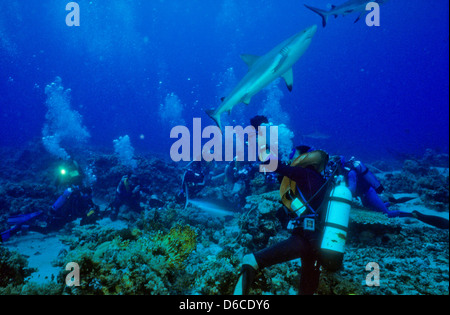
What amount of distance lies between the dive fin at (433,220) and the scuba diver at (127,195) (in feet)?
31.4

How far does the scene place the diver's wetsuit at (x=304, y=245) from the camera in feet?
9.91

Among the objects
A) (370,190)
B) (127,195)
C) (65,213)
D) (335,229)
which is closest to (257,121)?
(335,229)

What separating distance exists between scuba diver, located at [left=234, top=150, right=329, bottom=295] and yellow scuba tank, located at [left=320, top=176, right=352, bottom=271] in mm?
146

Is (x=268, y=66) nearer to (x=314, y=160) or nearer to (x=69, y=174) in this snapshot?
(x=314, y=160)

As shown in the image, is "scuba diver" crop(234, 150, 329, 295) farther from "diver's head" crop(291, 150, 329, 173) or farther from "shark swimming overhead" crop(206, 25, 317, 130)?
"shark swimming overhead" crop(206, 25, 317, 130)

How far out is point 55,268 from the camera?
16.2 feet

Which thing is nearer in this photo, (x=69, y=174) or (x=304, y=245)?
(x=304, y=245)

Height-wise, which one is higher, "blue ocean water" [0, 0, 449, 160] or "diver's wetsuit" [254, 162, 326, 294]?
"blue ocean water" [0, 0, 449, 160]

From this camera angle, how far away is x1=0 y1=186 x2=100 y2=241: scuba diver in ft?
25.5

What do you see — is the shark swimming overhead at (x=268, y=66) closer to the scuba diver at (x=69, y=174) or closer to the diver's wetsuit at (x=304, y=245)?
the diver's wetsuit at (x=304, y=245)

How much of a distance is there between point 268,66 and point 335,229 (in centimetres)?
389

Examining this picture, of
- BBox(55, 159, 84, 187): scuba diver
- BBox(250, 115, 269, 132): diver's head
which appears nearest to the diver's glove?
BBox(250, 115, 269, 132): diver's head

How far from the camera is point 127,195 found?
29.0ft

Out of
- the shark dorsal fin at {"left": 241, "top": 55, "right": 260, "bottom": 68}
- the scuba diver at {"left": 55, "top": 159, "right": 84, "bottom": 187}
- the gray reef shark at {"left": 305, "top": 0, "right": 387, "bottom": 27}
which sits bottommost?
the scuba diver at {"left": 55, "top": 159, "right": 84, "bottom": 187}
